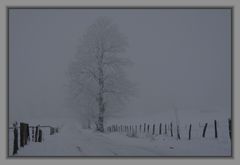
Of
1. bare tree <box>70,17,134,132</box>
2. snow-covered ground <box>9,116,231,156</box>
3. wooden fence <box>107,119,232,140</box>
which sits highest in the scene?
bare tree <box>70,17,134,132</box>

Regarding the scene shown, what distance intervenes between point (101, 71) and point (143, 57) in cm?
87

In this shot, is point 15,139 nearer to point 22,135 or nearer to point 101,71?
point 22,135

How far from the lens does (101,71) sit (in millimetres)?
8078

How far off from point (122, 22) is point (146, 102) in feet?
5.31

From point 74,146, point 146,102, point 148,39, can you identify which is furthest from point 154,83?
point 74,146

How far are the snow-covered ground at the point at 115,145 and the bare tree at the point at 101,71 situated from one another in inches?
14.7

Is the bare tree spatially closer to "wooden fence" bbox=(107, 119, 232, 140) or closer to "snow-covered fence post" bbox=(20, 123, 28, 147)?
"wooden fence" bbox=(107, 119, 232, 140)

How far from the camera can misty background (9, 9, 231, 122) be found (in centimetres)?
784

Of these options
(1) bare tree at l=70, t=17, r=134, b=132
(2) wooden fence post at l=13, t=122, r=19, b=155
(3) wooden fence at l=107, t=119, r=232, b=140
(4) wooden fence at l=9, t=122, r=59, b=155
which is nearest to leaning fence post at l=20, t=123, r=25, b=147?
(4) wooden fence at l=9, t=122, r=59, b=155

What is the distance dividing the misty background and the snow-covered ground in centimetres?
43

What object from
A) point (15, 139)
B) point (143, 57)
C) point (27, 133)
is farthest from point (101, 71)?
point (15, 139)

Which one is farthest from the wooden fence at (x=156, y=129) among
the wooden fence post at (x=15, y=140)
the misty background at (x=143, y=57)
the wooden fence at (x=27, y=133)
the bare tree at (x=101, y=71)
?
the wooden fence post at (x=15, y=140)

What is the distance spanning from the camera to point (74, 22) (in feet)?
26.3

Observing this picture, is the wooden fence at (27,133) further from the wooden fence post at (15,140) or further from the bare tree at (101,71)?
the bare tree at (101,71)
